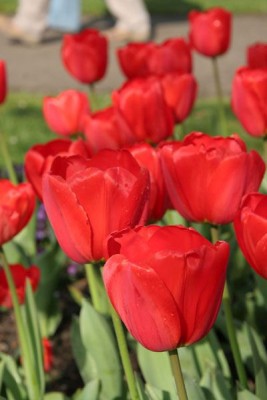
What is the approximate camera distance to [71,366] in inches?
117

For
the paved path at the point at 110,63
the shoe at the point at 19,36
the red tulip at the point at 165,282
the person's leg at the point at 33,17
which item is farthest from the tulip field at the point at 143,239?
the shoe at the point at 19,36

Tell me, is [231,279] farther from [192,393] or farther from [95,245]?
[95,245]

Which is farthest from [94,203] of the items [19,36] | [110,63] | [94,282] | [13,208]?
[19,36]

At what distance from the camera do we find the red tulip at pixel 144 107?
2.43 metres

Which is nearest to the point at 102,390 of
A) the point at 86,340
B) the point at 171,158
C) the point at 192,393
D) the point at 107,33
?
the point at 86,340

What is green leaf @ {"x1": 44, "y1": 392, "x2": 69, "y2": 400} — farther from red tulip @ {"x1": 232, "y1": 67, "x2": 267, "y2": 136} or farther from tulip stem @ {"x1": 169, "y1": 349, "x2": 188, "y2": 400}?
tulip stem @ {"x1": 169, "y1": 349, "x2": 188, "y2": 400}

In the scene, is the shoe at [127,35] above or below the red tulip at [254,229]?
below

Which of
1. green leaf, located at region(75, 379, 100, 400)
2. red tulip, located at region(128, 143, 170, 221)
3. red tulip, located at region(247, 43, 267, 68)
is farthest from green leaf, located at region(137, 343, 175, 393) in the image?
red tulip, located at region(247, 43, 267, 68)

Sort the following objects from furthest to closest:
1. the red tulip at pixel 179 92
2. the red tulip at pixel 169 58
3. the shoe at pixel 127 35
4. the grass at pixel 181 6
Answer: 1. the grass at pixel 181 6
2. the shoe at pixel 127 35
3. the red tulip at pixel 169 58
4. the red tulip at pixel 179 92

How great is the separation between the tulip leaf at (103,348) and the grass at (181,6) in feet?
24.6

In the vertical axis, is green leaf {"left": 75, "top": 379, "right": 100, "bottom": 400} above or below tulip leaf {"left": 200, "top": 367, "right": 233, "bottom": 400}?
below

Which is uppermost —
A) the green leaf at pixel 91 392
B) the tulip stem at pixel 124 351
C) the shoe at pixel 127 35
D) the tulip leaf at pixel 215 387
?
the tulip stem at pixel 124 351

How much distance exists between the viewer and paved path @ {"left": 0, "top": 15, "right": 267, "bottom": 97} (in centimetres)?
707

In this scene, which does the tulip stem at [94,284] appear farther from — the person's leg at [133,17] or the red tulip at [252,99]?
the person's leg at [133,17]
